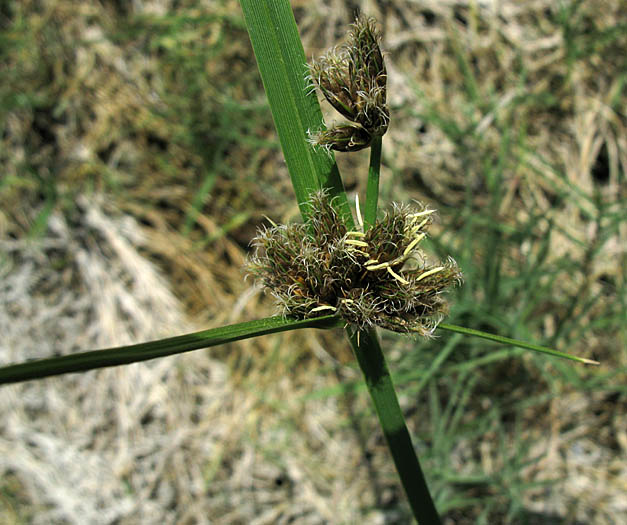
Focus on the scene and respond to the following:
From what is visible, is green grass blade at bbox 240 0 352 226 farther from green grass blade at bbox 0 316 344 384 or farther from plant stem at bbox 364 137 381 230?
green grass blade at bbox 0 316 344 384

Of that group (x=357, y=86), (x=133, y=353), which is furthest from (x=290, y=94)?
(x=133, y=353)

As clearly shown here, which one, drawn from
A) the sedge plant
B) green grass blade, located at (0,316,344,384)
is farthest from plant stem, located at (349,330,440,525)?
green grass blade, located at (0,316,344,384)

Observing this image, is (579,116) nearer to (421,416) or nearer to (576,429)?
(576,429)

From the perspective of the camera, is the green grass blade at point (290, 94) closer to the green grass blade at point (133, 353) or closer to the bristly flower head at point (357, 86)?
the bristly flower head at point (357, 86)

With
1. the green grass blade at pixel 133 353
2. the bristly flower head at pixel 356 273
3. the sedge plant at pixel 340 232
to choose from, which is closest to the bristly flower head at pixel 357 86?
the sedge plant at pixel 340 232

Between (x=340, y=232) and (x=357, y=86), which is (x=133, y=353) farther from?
(x=357, y=86)

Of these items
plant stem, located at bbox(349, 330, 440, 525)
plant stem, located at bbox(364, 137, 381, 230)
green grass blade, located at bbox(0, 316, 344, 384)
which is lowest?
plant stem, located at bbox(349, 330, 440, 525)

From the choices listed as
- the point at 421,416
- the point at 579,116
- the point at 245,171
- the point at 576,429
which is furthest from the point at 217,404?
the point at 579,116

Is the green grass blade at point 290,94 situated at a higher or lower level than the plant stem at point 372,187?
higher
